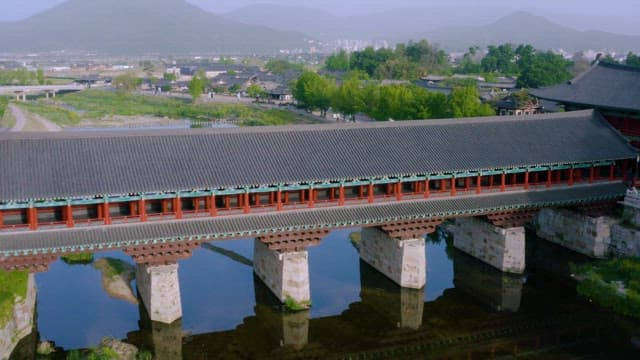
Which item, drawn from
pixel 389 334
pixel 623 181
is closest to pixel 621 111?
pixel 623 181

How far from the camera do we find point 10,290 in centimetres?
3003

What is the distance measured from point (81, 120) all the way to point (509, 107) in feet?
233

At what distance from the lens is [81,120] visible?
108625 mm

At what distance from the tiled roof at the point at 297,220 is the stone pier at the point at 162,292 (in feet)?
6.89

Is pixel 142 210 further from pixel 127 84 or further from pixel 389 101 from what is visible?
pixel 127 84

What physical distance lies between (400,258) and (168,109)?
9473cm

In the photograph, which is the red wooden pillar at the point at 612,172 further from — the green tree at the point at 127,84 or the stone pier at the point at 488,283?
the green tree at the point at 127,84

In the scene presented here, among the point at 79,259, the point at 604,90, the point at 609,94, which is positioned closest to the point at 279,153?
the point at 79,259

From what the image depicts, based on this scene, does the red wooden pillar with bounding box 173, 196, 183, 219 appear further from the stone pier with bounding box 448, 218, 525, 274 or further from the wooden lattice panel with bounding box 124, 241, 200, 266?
the stone pier with bounding box 448, 218, 525, 274

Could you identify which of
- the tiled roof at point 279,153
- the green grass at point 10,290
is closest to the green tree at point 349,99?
the tiled roof at point 279,153

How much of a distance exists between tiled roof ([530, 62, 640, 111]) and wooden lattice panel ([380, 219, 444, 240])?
59.1 feet

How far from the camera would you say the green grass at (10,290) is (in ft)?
94.0

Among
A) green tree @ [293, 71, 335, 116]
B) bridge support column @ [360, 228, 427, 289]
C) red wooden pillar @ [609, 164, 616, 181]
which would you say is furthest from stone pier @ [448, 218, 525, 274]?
green tree @ [293, 71, 335, 116]

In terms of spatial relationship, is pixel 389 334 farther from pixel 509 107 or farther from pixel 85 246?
pixel 509 107
